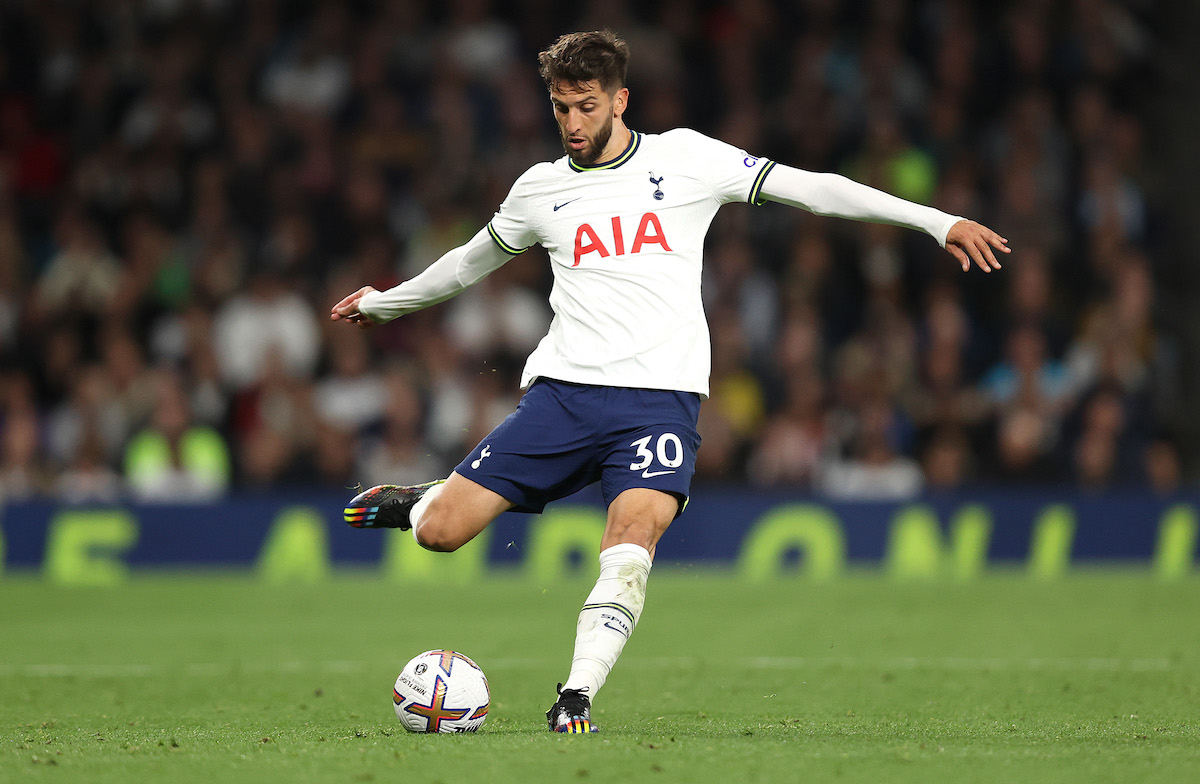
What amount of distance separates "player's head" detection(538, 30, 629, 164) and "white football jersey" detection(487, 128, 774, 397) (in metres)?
0.13

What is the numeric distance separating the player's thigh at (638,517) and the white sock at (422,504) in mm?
729

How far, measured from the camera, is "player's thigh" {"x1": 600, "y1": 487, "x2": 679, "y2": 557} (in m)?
5.40

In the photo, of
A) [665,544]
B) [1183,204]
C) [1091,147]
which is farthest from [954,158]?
[665,544]

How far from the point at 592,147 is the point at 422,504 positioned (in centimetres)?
148

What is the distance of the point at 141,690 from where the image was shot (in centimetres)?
701

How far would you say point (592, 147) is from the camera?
5.65 m

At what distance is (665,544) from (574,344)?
7.31 m

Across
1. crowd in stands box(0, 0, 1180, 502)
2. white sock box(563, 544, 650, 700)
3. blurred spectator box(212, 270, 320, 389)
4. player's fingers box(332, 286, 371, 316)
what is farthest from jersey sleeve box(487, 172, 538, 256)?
blurred spectator box(212, 270, 320, 389)

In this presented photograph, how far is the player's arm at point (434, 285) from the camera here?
6.10 m

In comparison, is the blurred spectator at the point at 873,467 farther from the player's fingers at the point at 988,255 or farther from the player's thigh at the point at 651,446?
the player's fingers at the point at 988,255

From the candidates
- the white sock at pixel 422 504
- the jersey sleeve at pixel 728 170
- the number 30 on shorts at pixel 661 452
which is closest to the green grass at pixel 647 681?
the white sock at pixel 422 504

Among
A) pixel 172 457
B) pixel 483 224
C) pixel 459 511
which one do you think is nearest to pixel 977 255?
pixel 459 511

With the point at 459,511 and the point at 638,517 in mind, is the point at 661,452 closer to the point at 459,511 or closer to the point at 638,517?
the point at 638,517

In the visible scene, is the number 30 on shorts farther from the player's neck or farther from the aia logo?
the player's neck
